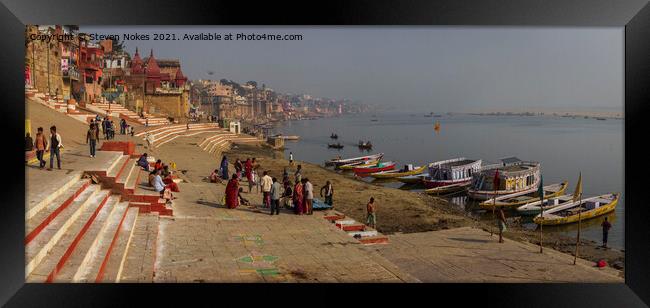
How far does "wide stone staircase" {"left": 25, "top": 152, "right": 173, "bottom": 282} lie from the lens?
5.39 metres

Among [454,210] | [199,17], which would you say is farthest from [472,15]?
[454,210]

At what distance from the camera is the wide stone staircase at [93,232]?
5.39 m

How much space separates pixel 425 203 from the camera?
1778 cm

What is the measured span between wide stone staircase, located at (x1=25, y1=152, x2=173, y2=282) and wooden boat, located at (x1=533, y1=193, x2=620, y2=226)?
10.7m

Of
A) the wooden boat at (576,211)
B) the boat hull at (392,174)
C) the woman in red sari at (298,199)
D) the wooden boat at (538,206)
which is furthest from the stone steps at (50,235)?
the boat hull at (392,174)

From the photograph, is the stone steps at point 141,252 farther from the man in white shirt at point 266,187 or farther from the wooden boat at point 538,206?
the wooden boat at point 538,206

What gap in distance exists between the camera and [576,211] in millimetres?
15500

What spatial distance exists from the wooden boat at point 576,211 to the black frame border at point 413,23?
8.35 meters

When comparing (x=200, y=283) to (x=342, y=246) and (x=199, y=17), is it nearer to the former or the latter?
(x=342, y=246)

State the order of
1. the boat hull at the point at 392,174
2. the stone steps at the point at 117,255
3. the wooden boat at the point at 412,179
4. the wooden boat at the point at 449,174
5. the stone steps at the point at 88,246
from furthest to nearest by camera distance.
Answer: the boat hull at the point at 392,174 < the wooden boat at the point at 412,179 < the wooden boat at the point at 449,174 < the stone steps at the point at 117,255 < the stone steps at the point at 88,246

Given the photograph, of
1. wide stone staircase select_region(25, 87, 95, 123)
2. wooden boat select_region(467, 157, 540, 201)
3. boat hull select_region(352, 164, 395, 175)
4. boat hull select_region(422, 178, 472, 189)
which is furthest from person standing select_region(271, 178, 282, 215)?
boat hull select_region(352, 164, 395, 175)

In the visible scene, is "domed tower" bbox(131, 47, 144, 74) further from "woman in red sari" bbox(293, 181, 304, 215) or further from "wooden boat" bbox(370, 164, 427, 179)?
"woman in red sari" bbox(293, 181, 304, 215)

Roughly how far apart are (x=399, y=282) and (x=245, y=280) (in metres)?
1.79

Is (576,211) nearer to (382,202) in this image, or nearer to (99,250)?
(382,202)
